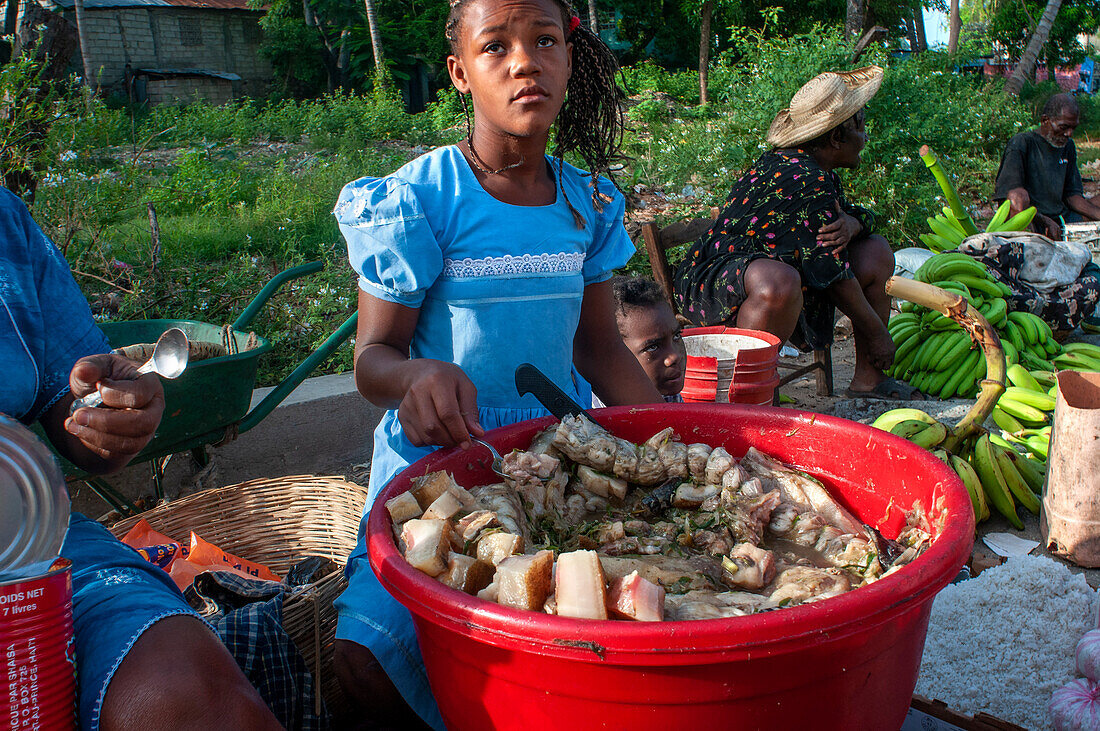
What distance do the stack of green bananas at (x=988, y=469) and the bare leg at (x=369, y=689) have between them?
2.32 m

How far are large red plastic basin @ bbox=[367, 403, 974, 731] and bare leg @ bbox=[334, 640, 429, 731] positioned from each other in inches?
15.8

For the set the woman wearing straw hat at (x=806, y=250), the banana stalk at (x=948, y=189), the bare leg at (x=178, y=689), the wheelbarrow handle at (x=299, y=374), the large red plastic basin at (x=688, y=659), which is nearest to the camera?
the large red plastic basin at (x=688, y=659)

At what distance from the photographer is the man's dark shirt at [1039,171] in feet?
23.7

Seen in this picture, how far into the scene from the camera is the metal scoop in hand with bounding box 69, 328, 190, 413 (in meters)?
1.48

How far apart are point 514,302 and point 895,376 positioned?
4.12m

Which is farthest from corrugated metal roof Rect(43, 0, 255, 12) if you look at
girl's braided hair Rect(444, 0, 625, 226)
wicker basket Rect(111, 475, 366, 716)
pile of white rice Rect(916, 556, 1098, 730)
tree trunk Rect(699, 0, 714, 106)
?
pile of white rice Rect(916, 556, 1098, 730)

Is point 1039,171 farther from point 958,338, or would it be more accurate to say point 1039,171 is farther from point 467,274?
point 467,274

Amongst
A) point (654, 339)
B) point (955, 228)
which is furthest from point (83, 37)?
point (654, 339)

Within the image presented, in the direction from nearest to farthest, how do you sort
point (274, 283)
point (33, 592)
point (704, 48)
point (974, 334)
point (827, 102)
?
1. point (33, 592)
2. point (974, 334)
3. point (274, 283)
4. point (827, 102)
5. point (704, 48)

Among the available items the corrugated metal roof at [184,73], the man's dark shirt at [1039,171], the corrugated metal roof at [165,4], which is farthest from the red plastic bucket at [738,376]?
the corrugated metal roof at [184,73]

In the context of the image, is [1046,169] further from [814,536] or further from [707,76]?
[707,76]

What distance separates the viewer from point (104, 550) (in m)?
1.54

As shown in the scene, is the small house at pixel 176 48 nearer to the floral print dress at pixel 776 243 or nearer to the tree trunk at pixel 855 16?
the tree trunk at pixel 855 16

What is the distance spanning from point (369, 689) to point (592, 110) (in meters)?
1.64
